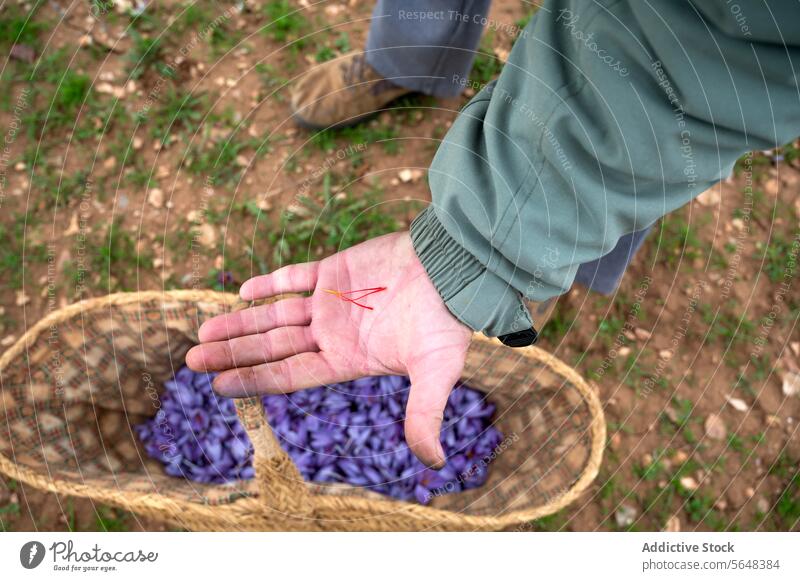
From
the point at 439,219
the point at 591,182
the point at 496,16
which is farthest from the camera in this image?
the point at 496,16

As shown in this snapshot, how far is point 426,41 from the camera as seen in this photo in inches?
61.4

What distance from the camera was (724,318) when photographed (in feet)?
5.74

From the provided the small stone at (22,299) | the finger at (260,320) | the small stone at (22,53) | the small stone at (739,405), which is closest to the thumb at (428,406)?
the finger at (260,320)

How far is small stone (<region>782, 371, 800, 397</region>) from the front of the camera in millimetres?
1681

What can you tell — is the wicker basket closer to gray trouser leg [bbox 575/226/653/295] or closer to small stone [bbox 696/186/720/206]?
gray trouser leg [bbox 575/226/653/295]

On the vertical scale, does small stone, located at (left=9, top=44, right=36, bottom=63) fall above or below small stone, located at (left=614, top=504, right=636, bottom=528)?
above

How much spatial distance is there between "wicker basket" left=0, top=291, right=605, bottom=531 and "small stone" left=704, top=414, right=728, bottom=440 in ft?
1.80

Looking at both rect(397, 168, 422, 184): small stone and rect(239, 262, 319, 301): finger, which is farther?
rect(397, 168, 422, 184): small stone

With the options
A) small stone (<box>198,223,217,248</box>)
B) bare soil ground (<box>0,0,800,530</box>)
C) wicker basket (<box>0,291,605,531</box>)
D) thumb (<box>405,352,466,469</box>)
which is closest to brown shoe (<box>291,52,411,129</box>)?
bare soil ground (<box>0,0,800,530</box>)

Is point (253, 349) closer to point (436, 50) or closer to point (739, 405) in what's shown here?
point (436, 50)

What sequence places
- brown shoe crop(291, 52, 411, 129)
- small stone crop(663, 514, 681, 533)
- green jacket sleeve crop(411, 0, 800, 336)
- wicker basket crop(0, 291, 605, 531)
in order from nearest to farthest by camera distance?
green jacket sleeve crop(411, 0, 800, 336), wicker basket crop(0, 291, 605, 531), small stone crop(663, 514, 681, 533), brown shoe crop(291, 52, 411, 129)

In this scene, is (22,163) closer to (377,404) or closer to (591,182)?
(377,404)

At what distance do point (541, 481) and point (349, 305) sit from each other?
733mm
